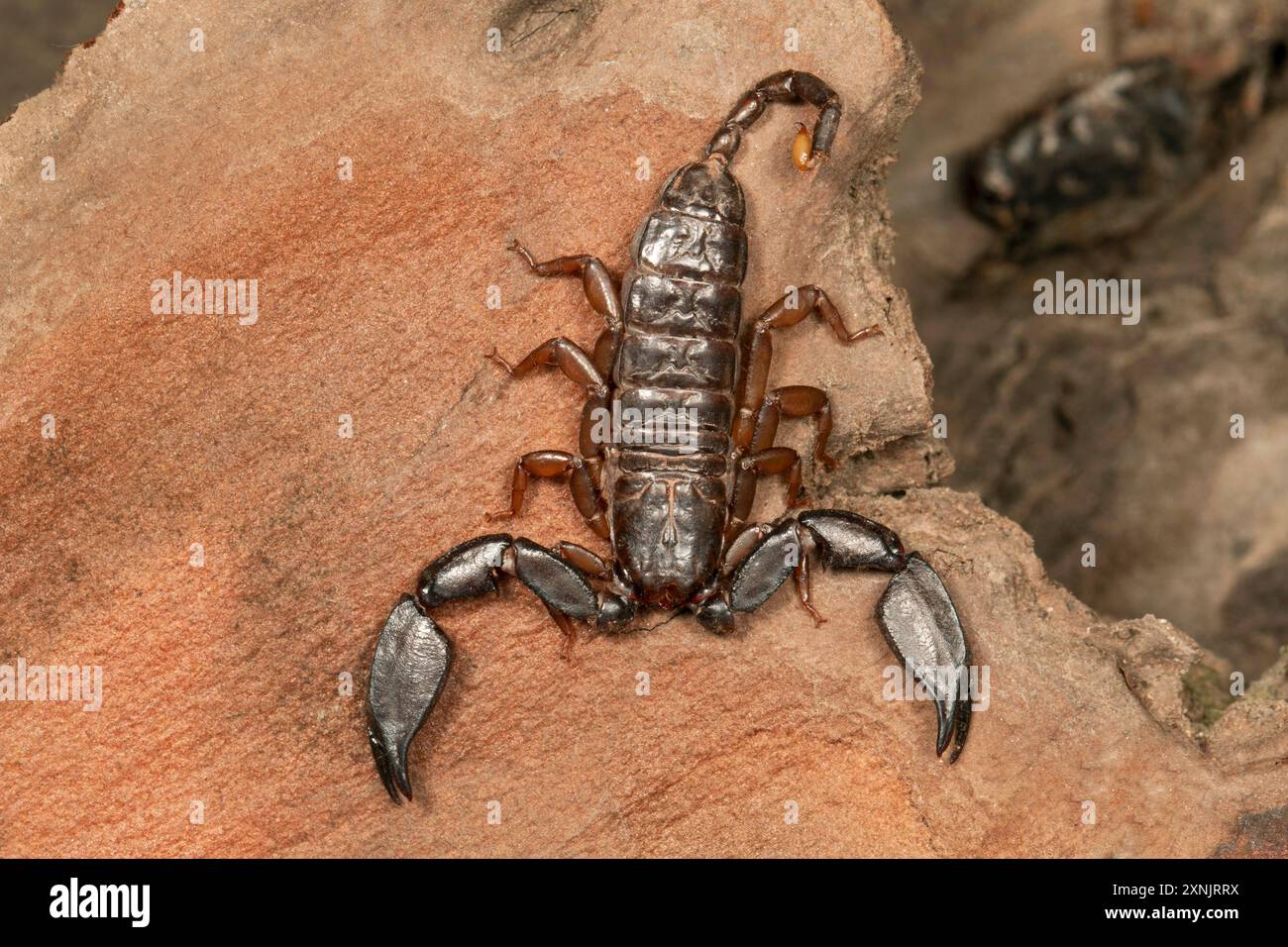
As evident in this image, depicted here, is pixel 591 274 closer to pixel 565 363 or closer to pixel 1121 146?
pixel 565 363

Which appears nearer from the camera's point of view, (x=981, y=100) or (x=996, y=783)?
(x=996, y=783)

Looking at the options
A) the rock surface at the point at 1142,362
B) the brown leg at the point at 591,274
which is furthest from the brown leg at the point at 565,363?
the rock surface at the point at 1142,362

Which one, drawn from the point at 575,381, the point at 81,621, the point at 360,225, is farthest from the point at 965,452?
the point at 81,621

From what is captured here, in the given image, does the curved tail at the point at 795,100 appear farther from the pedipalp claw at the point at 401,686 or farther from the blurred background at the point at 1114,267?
the pedipalp claw at the point at 401,686

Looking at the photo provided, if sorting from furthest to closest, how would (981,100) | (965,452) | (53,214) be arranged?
(981,100) < (965,452) < (53,214)

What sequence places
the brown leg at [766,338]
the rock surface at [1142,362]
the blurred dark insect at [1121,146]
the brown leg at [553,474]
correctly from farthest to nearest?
the blurred dark insect at [1121,146] → the rock surface at [1142,362] → the brown leg at [766,338] → the brown leg at [553,474]
